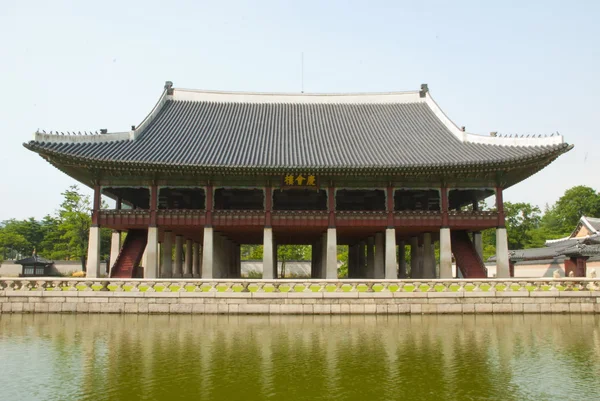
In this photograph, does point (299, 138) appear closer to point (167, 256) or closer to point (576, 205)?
point (167, 256)

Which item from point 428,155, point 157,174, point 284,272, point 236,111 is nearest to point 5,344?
point 157,174

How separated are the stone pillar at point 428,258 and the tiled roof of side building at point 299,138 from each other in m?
7.14

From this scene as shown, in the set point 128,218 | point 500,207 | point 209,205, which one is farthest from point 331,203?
point 128,218

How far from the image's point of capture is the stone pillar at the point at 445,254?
3238 centimetres

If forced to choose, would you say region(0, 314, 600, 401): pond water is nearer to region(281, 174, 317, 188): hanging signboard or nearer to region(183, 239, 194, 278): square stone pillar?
region(281, 174, 317, 188): hanging signboard

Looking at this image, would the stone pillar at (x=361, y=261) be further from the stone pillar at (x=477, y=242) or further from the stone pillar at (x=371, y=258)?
the stone pillar at (x=477, y=242)

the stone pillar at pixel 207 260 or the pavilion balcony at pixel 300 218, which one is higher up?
the pavilion balcony at pixel 300 218

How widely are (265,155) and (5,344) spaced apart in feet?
67.8

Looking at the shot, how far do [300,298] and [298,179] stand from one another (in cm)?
1111

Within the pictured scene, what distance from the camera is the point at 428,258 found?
38.0m

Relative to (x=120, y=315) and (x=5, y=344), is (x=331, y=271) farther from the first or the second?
(x=5, y=344)

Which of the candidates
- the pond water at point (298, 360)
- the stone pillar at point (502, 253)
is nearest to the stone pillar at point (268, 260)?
the pond water at point (298, 360)

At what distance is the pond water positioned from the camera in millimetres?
10703

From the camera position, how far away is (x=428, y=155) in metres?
33.2
